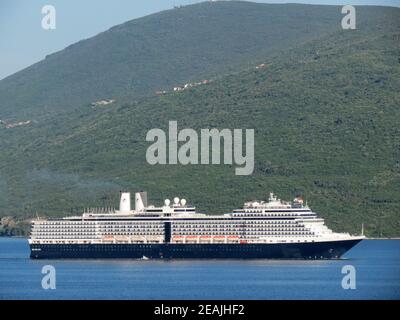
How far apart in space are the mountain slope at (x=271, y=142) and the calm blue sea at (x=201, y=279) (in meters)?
34.4

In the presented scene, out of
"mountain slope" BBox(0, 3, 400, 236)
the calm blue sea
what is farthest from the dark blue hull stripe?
"mountain slope" BBox(0, 3, 400, 236)

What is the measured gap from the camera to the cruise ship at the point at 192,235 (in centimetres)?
8500

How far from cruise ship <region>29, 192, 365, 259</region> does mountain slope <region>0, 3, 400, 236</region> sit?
3137 cm

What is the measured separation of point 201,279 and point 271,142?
7043 cm

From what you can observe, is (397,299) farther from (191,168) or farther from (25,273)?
(191,168)

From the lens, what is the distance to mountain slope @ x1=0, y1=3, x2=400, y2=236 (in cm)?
12562

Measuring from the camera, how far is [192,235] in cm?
8831

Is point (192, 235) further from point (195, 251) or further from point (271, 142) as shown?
point (271, 142)

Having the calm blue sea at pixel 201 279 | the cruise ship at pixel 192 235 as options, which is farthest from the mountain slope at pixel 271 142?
the calm blue sea at pixel 201 279

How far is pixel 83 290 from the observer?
61469mm

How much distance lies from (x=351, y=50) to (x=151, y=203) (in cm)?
4565

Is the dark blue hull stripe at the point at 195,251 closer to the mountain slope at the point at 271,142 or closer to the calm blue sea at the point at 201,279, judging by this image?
the calm blue sea at the point at 201,279

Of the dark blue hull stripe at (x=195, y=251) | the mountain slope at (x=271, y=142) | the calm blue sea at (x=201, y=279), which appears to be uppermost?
the mountain slope at (x=271, y=142)

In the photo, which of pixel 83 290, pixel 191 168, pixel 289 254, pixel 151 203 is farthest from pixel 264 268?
pixel 191 168
